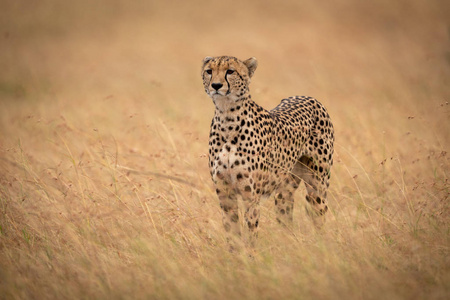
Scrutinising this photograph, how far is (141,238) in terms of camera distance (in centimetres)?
378

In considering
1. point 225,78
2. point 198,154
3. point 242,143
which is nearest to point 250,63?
point 225,78

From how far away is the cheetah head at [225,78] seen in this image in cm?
373

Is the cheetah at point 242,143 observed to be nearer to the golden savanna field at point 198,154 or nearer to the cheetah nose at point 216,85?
the cheetah nose at point 216,85

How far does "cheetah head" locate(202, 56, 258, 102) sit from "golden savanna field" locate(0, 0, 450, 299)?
0.94 m

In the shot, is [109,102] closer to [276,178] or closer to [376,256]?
[276,178]

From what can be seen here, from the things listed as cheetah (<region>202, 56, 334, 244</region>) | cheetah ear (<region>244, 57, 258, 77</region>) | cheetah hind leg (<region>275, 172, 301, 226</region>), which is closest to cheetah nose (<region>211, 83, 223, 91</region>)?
cheetah (<region>202, 56, 334, 244</region>)

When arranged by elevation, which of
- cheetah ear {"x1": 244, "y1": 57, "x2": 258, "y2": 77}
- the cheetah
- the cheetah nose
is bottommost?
the cheetah

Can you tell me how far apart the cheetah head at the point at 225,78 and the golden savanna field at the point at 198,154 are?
3.09 feet

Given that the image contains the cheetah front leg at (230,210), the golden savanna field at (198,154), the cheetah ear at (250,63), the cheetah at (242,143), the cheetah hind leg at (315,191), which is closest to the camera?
the golden savanna field at (198,154)

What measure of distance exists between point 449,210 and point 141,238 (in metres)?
2.27

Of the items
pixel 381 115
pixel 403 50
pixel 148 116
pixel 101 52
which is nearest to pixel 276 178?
pixel 381 115

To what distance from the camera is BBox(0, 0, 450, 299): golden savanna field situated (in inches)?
131

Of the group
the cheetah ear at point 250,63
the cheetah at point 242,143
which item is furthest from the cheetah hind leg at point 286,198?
the cheetah ear at point 250,63

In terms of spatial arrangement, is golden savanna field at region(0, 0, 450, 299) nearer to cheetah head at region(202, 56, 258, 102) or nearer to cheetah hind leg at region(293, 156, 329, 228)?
cheetah hind leg at region(293, 156, 329, 228)
